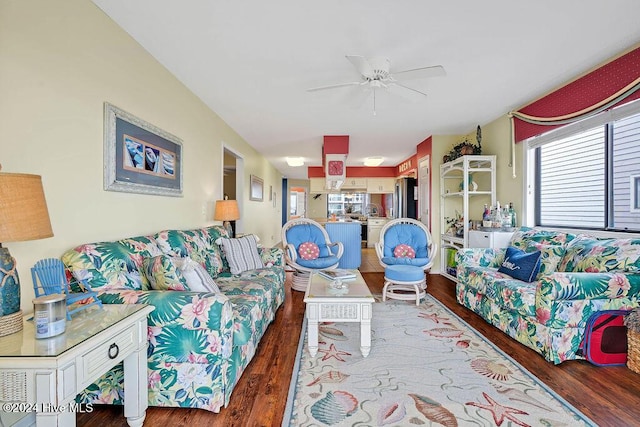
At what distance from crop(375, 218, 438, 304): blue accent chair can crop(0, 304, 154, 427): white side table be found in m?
2.90

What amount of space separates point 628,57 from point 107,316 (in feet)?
13.7

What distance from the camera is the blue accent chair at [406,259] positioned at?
363cm

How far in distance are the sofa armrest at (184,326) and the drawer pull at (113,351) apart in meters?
0.31

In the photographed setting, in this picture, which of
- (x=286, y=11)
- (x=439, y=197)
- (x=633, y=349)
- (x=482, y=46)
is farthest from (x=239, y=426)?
(x=439, y=197)

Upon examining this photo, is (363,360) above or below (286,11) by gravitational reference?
below

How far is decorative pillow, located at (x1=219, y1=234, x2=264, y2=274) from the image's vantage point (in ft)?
10.5

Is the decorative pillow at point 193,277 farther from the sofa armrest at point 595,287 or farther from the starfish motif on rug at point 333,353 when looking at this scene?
the sofa armrest at point 595,287

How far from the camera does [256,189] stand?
6.69 m

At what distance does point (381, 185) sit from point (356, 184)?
76 centimetres

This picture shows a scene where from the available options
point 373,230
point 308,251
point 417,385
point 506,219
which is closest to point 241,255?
point 308,251

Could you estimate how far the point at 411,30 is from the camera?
2268mm

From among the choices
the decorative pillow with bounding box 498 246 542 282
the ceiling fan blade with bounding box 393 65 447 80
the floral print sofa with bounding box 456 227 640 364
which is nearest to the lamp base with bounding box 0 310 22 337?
the ceiling fan blade with bounding box 393 65 447 80

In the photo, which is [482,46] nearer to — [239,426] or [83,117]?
[83,117]

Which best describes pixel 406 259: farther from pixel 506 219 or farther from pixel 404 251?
pixel 506 219
